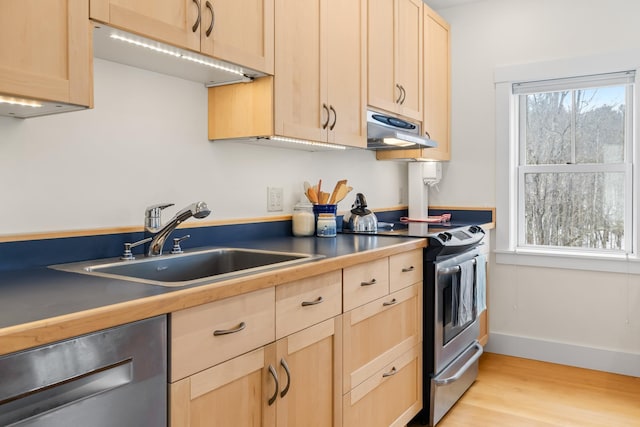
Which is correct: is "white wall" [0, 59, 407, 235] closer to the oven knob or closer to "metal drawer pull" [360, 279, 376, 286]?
"metal drawer pull" [360, 279, 376, 286]

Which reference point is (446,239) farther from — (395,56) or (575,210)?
(575,210)

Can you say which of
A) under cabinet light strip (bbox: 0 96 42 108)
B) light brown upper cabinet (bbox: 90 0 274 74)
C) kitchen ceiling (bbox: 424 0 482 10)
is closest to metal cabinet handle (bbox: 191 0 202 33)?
light brown upper cabinet (bbox: 90 0 274 74)

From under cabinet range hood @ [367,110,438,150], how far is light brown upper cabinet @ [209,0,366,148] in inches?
4.9

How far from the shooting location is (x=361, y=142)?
248 cm

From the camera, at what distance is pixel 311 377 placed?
161 cm

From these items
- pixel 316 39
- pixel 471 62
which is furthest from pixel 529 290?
pixel 316 39

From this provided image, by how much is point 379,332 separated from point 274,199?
2.77 ft

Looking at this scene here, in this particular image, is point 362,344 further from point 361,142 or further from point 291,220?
point 361,142

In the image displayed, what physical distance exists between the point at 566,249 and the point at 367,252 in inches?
84.3

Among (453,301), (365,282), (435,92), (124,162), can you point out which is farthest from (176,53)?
(435,92)

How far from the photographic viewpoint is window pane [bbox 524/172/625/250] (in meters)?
3.24

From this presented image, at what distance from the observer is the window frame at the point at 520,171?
3107 mm

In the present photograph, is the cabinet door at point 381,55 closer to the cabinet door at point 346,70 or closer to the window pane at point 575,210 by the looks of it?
the cabinet door at point 346,70

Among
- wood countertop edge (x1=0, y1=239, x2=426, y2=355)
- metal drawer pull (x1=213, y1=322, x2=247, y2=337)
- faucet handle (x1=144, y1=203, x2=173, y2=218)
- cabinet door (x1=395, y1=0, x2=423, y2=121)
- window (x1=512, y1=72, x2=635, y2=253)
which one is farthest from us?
window (x1=512, y1=72, x2=635, y2=253)
